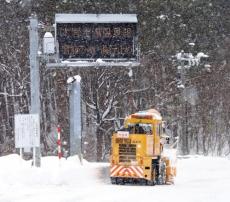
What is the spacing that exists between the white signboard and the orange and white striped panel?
279 centimetres

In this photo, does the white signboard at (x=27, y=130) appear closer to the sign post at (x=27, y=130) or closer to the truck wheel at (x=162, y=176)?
the sign post at (x=27, y=130)

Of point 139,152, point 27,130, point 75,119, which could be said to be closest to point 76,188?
point 139,152

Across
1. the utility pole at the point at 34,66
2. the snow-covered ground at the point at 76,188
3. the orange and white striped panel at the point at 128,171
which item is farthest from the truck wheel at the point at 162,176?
the utility pole at the point at 34,66

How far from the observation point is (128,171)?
2225cm

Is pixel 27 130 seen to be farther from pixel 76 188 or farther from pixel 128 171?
pixel 76 188

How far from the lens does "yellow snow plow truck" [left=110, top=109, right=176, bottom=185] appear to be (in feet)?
73.1

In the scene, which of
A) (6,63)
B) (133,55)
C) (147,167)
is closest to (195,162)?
(133,55)

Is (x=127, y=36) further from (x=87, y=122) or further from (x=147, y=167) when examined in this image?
(x=87, y=122)

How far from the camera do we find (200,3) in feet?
174

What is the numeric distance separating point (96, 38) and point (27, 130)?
219 inches

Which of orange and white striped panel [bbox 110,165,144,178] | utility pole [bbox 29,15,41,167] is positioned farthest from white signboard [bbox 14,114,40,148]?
orange and white striped panel [bbox 110,165,144,178]

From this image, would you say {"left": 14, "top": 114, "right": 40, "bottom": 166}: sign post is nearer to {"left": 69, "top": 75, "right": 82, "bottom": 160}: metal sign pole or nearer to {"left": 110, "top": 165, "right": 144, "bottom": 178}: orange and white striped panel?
{"left": 110, "top": 165, "right": 144, "bottom": 178}: orange and white striped panel

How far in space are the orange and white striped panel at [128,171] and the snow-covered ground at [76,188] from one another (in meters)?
0.58

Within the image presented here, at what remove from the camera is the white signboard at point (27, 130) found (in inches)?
894
